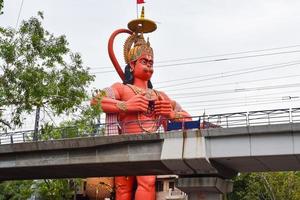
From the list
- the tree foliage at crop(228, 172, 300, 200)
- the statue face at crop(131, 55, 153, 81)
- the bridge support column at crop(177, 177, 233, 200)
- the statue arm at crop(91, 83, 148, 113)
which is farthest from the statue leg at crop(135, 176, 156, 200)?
the bridge support column at crop(177, 177, 233, 200)

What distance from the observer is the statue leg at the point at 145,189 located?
32.7m

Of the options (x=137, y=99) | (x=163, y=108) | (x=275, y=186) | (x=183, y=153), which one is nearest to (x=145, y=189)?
(x=163, y=108)

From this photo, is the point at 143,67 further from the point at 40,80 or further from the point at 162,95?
the point at 40,80

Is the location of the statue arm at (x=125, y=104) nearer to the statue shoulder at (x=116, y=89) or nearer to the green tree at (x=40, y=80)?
the statue shoulder at (x=116, y=89)

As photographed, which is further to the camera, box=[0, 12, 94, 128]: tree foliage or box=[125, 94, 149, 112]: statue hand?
box=[125, 94, 149, 112]: statue hand

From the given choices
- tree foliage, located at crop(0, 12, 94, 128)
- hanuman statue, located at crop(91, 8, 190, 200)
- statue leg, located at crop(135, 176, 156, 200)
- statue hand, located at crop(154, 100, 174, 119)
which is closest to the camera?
tree foliage, located at crop(0, 12, 94, 128)

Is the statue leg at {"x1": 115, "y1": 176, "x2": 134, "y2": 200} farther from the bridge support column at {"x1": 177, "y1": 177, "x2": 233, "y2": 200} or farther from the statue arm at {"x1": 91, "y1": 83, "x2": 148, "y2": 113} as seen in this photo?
the bridge support column at {"x1": 177, "y1": 177, "x2": 233, "y2": 200}

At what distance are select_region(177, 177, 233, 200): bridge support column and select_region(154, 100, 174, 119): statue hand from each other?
10.3 meters

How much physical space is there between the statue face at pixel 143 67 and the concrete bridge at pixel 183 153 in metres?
11.2

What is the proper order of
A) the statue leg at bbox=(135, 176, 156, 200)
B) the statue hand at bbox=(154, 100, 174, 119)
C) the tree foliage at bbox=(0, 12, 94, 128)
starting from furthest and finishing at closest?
the statue leg at bbox=(135, 176, 156, 200) → the statue hand at bbox=(154, 100, 174, 119) → the tree foliage at bbox=(0, 12, 94, 128)

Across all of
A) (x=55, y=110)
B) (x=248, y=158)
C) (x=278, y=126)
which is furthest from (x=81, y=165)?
(x=278, y=126)

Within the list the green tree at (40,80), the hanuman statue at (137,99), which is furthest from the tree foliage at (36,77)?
the hanuman statue at (137,99)

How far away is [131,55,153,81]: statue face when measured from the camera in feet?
113

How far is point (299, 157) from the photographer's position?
64.2 feet
